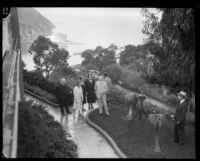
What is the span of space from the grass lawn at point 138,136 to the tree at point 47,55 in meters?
1.64

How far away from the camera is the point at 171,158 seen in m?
8.12

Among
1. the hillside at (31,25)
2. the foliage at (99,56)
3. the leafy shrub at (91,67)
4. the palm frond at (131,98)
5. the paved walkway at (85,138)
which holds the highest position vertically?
the hillside at (31,25)

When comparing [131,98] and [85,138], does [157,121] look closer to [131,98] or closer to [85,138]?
[131,98]

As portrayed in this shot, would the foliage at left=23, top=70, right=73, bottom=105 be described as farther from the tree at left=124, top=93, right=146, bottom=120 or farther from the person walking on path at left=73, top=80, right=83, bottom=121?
the tree at left=124, top=93, right=146, bottom=120

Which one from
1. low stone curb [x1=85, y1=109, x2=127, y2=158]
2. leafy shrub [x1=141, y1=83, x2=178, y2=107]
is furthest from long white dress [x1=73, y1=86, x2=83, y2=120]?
leafy shrub [x1=141, y1=83, x2=178, y2=107]

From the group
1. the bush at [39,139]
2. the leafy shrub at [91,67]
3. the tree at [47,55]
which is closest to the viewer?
the bush at [39,139]

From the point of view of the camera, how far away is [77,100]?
Answer: 1007 centimetres

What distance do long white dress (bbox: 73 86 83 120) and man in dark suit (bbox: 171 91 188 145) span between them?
262cm

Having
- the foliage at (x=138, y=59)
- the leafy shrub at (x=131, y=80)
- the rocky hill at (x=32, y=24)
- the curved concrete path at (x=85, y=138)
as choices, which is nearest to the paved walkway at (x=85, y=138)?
the curved concrete path at (x=85, y=138)

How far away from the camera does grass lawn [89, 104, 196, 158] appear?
8258mm

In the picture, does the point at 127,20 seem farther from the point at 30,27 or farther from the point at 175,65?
the point at 30,27

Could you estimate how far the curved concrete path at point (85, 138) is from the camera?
8.36 metres

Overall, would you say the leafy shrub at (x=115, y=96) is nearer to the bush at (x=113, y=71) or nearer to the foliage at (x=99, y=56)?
the bush at (x=113, y=71)

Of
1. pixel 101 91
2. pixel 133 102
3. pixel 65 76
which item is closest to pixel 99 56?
pixel 101 91
